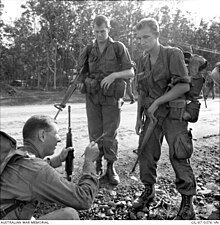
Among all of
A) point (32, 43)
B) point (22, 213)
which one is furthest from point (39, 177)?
point (32, 43)

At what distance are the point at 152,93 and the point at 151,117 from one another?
0.28m

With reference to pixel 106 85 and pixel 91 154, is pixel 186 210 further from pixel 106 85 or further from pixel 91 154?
pixel 106 85

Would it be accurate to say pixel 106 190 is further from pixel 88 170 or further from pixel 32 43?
pixel 32 43

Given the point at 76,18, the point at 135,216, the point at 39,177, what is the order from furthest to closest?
the point at 76,18 → the point at 135,216 → the point at 39,177

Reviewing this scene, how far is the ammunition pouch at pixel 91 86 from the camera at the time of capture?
3.97m

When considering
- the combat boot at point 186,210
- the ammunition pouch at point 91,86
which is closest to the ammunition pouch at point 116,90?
the ammunition pouch at point 91,86

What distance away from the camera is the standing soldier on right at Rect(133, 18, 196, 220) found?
3.06 meters

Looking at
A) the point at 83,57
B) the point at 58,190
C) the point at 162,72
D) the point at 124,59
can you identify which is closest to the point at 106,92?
the point at 124,59

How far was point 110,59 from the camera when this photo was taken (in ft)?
12.9

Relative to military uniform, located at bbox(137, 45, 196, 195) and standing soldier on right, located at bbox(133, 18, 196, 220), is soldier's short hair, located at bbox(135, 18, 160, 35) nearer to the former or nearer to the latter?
standing soldier on right, located at bbox(133, 18, 196, 220)

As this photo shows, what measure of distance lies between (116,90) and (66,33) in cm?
2163

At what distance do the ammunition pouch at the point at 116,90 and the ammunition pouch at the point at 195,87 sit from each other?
1.05 metres

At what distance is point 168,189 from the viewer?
397cm

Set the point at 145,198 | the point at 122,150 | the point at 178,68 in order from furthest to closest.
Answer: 1. the point at 122,150
2. the point at 145,198
3. the point at 178,68
